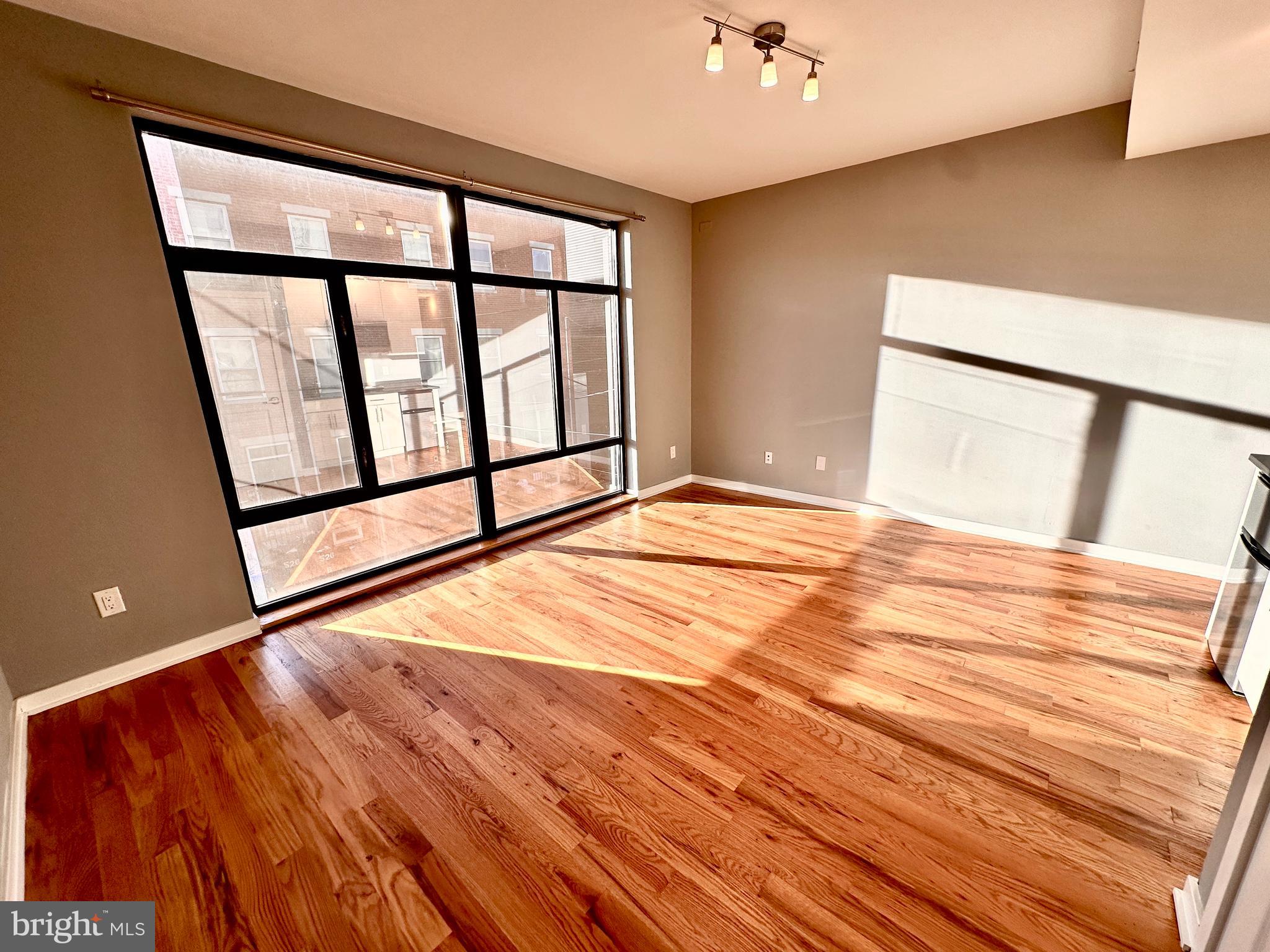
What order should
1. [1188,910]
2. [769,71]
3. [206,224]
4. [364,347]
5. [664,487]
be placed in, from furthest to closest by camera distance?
[664,487] < [364,347] < [206,224] < [769,71] < [1188,910]

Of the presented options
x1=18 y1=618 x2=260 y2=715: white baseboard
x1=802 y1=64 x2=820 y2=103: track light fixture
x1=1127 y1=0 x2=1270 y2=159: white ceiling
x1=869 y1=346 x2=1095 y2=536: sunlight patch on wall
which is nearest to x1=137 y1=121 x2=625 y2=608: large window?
x1=18 y1=618 x2=260 y2=715: white baseboard

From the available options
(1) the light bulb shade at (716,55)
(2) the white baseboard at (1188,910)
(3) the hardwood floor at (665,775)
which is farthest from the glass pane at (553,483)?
(2) the white baseboard at (1188,910)

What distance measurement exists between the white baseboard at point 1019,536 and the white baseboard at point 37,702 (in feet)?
12.8

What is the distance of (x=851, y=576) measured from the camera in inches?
117

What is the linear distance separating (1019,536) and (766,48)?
3.33 m

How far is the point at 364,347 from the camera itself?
2.76 meters

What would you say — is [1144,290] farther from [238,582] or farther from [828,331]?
[238,582]

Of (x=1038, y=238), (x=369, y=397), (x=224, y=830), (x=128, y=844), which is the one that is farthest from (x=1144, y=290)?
(x=128, y=844)

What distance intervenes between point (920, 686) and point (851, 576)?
3.26ft

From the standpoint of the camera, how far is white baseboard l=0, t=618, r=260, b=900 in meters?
1.33

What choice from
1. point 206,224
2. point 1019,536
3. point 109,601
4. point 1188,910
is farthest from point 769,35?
point 109,601

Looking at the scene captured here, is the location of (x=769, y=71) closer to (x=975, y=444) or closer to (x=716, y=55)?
(x=716, y=55)

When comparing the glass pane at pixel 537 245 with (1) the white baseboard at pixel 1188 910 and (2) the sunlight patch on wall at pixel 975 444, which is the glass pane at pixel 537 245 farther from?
(1) the white baseboard at pixel 1188 910

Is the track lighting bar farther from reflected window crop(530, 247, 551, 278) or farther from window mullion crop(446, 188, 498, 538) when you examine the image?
reflected window crop(530, 247, 551, 278)
